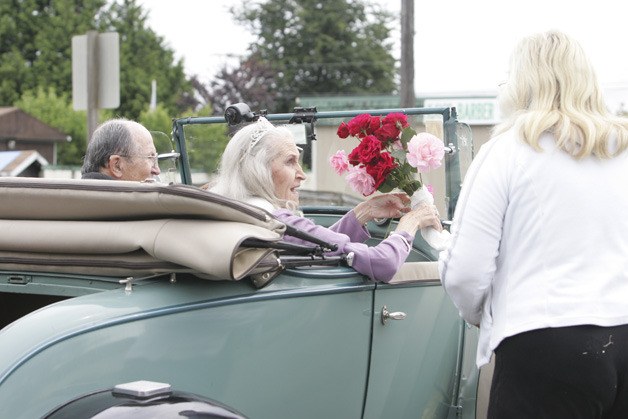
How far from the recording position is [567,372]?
2.38 m

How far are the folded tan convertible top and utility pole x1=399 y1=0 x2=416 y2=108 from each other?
12301mm

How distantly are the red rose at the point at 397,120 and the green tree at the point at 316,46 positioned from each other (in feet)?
179

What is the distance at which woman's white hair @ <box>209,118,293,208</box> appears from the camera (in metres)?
3.38

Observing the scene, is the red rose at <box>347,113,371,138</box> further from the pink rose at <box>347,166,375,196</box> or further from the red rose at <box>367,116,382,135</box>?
the pink rose at <box>347,166,375,196</box>

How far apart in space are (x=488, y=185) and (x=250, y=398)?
88 centimetres

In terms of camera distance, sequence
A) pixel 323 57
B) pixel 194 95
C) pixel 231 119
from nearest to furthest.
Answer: pixel 231 119
pixel 194 95
pixel 323 57

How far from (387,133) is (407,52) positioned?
11.6m

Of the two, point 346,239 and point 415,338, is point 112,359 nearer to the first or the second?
point 346,239

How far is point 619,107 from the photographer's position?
3544 centimetres

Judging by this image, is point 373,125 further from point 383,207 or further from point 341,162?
point 383,207

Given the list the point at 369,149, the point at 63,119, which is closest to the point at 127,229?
the point at 369,149

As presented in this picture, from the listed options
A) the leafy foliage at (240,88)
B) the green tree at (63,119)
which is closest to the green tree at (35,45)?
the green tree at (63,119)

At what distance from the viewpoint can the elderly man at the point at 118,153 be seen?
4.14 meters

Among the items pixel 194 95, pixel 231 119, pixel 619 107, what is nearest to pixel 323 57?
pixel 194 95
